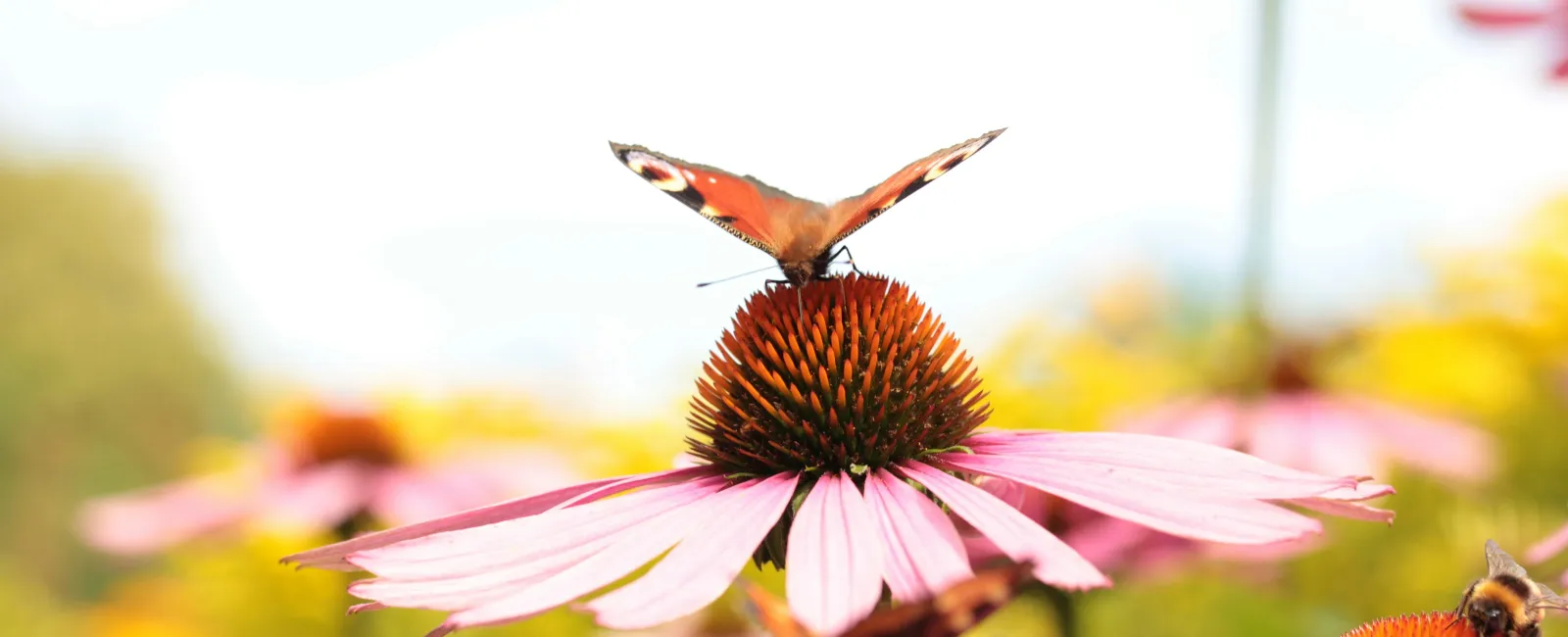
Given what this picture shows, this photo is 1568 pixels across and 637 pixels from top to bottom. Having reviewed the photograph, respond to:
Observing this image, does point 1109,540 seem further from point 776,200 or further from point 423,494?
point 423,494

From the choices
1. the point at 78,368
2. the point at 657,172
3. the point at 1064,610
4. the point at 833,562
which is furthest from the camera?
the point at 78,368

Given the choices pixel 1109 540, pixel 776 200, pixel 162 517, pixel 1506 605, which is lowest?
pixel 162 517

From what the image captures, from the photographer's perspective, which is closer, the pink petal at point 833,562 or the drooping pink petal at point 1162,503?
the pink petal at point 833,562

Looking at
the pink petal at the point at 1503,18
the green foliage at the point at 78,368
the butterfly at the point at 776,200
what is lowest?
the green foliage at the point at 78,368

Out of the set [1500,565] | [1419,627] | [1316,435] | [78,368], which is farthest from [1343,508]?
[78,368]

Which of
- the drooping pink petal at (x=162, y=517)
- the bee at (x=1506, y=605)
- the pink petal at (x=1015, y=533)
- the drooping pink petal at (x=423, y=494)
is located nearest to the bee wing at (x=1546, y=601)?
the bee at (x=1506, y=605)

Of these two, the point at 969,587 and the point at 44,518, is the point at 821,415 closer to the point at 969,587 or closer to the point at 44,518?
the point at 969,587

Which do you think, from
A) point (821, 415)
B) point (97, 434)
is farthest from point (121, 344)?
point (821, 415)

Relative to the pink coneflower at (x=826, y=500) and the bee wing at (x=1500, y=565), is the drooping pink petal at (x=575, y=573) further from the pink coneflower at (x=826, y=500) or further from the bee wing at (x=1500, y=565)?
the bee wing at (x=1500, y=565)
